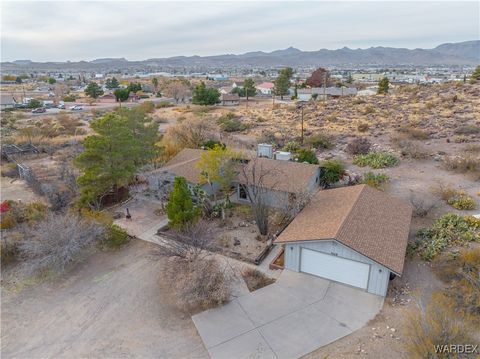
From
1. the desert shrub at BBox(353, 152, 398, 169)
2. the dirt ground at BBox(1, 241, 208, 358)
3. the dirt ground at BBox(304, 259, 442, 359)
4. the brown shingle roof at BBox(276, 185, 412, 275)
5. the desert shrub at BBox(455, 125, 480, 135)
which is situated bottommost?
the dirt ground at BBox(1, 241, 208, 358)

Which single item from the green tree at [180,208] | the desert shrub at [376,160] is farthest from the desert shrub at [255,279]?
the desert shrub at [376,160]

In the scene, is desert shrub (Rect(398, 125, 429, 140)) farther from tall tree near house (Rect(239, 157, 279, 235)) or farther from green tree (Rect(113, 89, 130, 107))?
green tree (Rect(113, 89, 130, 107))

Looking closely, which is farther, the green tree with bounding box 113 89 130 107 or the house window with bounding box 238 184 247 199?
the green tree with bounding box 113 89 130 107

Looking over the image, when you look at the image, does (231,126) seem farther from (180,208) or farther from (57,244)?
(57,244)

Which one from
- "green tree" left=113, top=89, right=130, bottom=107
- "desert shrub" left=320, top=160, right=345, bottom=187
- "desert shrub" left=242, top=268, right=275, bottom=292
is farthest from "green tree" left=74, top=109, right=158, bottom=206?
"green tree" left=113, top=89, right=130, bottom=107

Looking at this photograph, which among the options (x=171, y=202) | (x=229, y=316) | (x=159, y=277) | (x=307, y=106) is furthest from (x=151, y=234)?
(x=307, y=106)

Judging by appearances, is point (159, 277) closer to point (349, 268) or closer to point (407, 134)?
point (349, 268)

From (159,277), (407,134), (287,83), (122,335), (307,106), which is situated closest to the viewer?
(122,335)

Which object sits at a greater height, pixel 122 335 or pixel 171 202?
pixel 171 202
